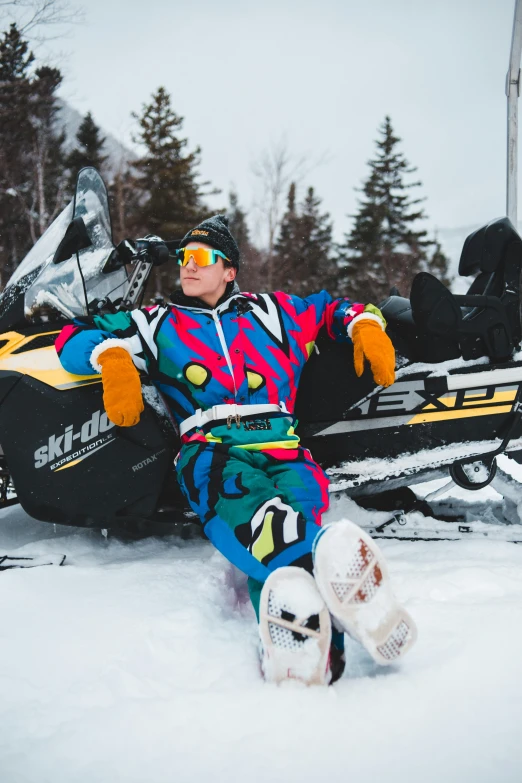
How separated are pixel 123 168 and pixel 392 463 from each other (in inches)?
750

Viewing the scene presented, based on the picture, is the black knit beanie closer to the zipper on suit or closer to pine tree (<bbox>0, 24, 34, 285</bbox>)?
the zipper on suit

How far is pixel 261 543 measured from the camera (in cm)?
135

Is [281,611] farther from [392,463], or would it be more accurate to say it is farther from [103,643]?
[392,463]

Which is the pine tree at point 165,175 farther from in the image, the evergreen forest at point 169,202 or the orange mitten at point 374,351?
the orange mitten at point 374,351

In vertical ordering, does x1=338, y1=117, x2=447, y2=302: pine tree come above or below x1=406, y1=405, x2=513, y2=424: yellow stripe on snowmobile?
above

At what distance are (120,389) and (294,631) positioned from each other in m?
0.96

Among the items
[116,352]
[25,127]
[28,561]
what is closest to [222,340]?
[116,352]

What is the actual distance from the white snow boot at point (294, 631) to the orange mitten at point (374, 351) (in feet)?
2.92

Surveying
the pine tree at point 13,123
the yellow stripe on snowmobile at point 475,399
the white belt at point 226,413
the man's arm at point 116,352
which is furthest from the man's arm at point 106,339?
the pine tree at point 13,123

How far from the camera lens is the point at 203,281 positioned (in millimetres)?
1982

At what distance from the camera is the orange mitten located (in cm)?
185

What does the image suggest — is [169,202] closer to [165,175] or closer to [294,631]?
[165,175]

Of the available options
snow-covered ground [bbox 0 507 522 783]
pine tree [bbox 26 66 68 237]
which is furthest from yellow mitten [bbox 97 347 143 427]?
pine tree [bbox 26 66 68 237]

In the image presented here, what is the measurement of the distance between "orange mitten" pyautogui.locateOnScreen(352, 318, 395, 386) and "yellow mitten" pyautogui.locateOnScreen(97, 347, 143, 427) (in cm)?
78
